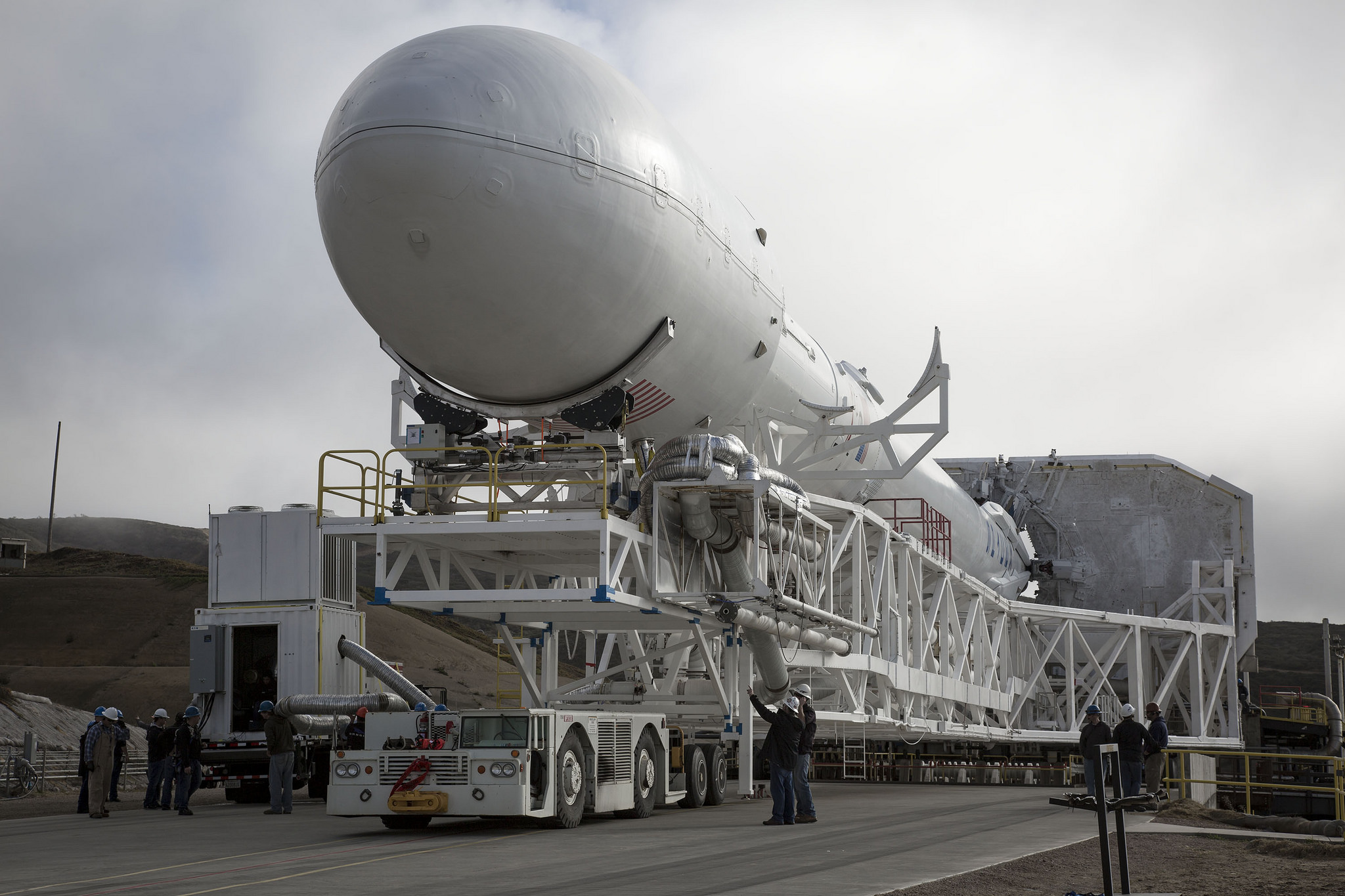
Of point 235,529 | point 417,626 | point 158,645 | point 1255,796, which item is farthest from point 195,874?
point 417,626

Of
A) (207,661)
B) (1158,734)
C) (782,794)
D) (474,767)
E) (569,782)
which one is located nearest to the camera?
(474,767)

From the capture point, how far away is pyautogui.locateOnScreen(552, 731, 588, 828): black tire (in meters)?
11.8

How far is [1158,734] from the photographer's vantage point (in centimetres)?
1591

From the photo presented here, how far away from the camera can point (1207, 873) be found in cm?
911

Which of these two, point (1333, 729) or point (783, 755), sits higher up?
point (783, 755)

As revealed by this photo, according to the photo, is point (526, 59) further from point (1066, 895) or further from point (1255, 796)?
point (1255, 796)

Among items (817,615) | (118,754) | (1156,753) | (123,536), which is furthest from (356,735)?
(123,536)

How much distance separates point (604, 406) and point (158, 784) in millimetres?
8856

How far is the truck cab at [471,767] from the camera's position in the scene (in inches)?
438

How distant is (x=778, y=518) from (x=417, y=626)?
41382mm

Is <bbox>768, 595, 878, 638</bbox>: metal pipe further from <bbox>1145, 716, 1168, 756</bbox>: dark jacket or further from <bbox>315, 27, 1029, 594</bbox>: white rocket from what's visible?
<bbox>1145, 716, 1168, 756</bbox>: dark jacket

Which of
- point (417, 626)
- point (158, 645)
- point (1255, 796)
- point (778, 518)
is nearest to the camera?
point (778, 518)

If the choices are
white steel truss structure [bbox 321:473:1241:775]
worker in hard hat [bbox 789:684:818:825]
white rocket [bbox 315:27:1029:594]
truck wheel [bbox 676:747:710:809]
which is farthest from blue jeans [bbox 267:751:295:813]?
worker in hard hat [bbox 789:684:818:825]

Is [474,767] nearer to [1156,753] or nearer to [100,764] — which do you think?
[100,764]
